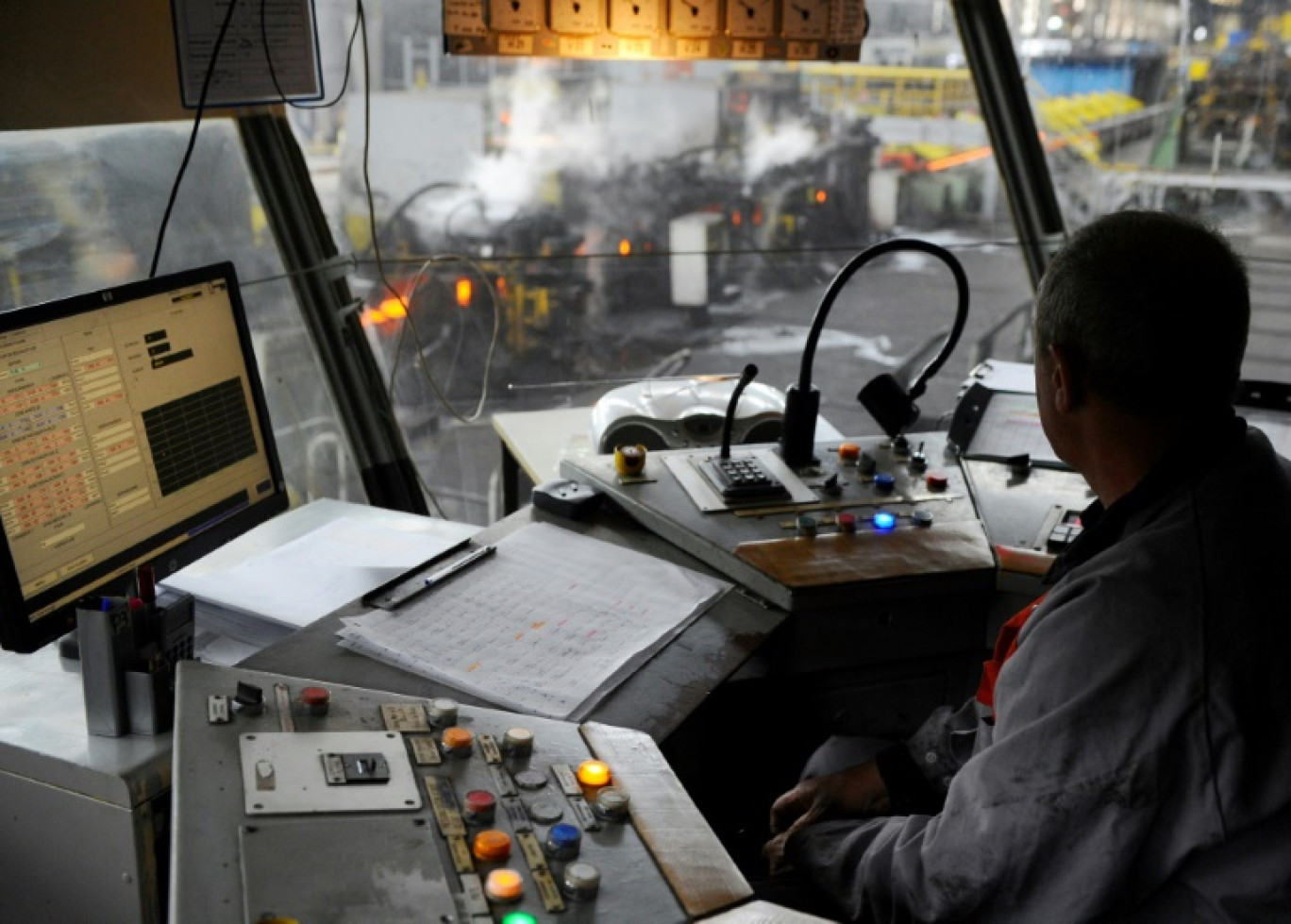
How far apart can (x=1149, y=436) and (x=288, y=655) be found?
3.12 ft

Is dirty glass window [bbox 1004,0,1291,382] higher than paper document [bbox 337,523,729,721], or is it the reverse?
dirty glass window [bbox 1004,0,1291,382]

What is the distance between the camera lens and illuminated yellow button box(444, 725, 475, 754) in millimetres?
1196

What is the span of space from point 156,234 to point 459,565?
1.07m

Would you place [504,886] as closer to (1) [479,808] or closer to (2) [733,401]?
(1) [479,808]

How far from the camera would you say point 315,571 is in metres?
1.77

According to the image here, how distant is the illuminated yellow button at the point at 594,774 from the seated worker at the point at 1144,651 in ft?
1.07

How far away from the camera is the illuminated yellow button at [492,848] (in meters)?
Result: 1.04

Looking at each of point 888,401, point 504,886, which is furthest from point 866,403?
point 504,886

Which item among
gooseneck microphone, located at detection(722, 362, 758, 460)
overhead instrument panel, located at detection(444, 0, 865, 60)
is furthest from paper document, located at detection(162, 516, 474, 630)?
overhead instrument panel, located at detection(444, 0, 865, 60)

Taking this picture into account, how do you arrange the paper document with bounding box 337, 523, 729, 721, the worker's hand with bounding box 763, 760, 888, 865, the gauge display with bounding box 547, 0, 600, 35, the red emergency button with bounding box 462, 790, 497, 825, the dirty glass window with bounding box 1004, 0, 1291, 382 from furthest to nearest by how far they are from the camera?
the dirty glass window with bounding box 1004, 0, 1291, 382 < the gauge display with bounding box 547, 0, 600, 35 < the worker's hand with bounding box 763, 760, 888, 865 < the paper document with bounding box 337, 523, 729, 721 < the red emergency button with bounding box 462, 790, 497, 825

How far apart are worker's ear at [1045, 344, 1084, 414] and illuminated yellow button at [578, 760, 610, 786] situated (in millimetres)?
558

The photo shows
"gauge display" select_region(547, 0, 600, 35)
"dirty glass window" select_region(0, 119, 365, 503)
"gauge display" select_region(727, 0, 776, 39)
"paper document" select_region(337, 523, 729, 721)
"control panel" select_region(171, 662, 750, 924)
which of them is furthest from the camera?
"gauge display" select_region(727, 0, 776, 39)

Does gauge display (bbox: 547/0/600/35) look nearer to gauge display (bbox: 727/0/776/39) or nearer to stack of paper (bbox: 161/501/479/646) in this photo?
gauge display (bbox: 727/0/776/39)

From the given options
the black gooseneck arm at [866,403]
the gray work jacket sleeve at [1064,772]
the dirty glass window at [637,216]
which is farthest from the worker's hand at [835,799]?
the dirty glass window at [637,216]
